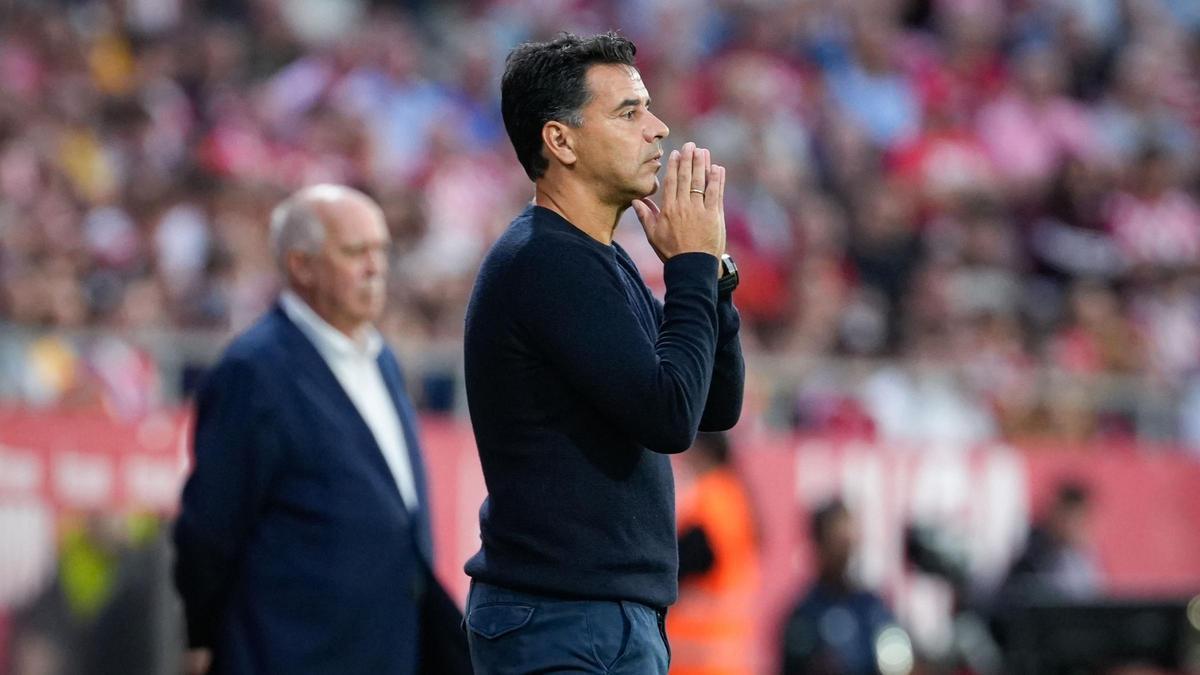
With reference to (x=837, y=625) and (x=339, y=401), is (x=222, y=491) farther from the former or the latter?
(x=837, y=625)

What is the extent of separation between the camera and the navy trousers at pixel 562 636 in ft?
11.5

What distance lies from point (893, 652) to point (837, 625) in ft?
0.78

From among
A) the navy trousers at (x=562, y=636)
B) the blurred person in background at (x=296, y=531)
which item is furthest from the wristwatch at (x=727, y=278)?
the blurred person in background at (x=296, y=531)

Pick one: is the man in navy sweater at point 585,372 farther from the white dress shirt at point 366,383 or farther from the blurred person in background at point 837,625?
the blurred person in background at point 837,625

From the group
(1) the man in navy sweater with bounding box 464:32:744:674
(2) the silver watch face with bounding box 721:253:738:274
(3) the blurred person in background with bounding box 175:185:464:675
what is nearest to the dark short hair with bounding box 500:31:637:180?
(1) the man in navy sweater with bounding box 464:32:744:674

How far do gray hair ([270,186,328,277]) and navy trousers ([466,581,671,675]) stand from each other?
2.00 metres

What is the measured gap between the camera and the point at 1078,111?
14.9m

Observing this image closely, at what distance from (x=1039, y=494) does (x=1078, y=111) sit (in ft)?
18.6

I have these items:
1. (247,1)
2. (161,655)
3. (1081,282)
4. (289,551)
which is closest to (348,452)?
(289,551)

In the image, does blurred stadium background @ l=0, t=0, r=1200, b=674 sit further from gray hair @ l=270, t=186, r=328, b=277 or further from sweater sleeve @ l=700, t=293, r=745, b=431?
sweater sleeve @ l=700, t=293, r=745, b=431

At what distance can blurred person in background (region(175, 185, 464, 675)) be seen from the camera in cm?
489

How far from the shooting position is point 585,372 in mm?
3473

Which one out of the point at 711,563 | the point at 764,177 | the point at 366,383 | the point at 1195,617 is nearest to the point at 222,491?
the point at 366,383

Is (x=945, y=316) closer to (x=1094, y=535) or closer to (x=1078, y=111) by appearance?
(x=1094, y=535)
